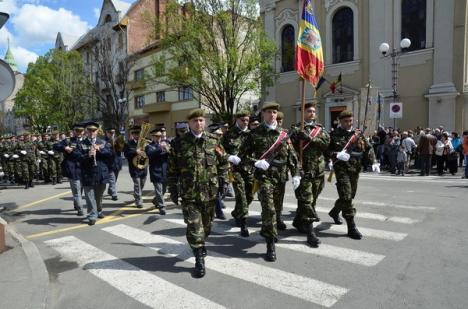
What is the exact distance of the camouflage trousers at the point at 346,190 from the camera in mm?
6132

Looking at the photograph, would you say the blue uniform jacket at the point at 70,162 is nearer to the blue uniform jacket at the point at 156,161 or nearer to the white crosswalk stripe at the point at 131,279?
the blue uniform jacket at the point at 156,161

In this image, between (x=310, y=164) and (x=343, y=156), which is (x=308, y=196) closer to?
(x=310, y=164)

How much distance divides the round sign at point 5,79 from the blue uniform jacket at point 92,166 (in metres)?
2.16

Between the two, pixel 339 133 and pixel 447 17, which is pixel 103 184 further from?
pixel 447 17

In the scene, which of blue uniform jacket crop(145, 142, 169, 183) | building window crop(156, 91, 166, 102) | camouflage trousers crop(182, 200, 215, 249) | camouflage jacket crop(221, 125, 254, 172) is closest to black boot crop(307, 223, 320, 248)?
camouflage trousers crop(182, 200, 215, 249)

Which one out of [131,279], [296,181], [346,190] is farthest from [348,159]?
[131,279]

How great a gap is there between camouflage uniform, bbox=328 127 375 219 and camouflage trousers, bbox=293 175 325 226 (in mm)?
335

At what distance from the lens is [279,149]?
558 centimetres

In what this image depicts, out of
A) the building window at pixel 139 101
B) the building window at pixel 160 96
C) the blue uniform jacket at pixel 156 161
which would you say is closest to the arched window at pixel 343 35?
the blue uniform jacket at pixel 156 161

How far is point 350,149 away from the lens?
6.32 m

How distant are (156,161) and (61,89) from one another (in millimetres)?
34482

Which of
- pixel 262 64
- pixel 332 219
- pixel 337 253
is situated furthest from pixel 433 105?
pixel 337 253

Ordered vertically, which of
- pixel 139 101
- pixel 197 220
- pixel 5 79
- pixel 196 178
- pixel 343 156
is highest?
pixel 139 101

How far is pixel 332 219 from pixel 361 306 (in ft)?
12.3
